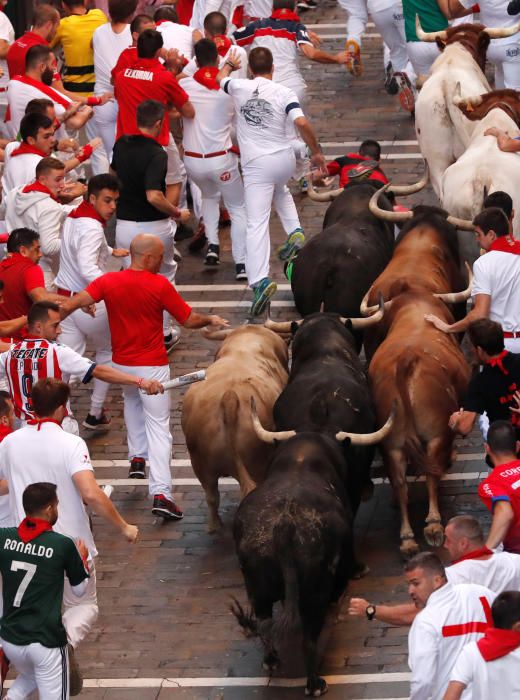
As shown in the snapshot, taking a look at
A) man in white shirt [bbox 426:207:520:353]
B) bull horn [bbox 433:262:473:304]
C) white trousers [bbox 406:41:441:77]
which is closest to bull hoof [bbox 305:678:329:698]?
man in white shirt [bbox 426:207:520:353]

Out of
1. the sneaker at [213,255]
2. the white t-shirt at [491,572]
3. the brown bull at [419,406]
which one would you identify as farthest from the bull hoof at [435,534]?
the sneaker at [213,255]

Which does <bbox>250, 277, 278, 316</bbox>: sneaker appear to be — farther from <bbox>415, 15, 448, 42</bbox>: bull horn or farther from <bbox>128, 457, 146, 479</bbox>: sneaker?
<bbox>415, 15, 448, 42</bbox>: bull horn

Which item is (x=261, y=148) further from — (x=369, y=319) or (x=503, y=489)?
(x=503, y=489)

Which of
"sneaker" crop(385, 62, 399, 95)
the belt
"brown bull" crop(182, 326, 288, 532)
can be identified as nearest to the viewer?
"brown bull" crop(182, 326, 288, 532)

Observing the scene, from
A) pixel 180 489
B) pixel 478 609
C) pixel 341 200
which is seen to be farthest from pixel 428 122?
pixel 478 609

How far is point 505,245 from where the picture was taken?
43.3 ft

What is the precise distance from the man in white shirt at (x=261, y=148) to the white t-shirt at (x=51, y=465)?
598cm

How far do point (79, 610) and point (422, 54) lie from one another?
1092 centimetres

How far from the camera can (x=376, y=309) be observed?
14398 mm

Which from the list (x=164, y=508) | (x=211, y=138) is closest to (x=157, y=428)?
(x=164, y=508)

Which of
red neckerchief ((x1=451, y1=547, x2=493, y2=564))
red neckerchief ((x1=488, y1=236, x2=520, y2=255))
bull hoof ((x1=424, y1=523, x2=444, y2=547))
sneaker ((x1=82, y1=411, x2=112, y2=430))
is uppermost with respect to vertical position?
red neckerchief ((x1=451, y1=547, x2=493, y2=564))

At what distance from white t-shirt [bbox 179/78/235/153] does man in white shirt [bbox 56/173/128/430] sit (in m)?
2.71

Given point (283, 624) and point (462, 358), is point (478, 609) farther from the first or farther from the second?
point (462, 358)

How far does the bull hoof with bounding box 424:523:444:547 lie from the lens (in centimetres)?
1320
